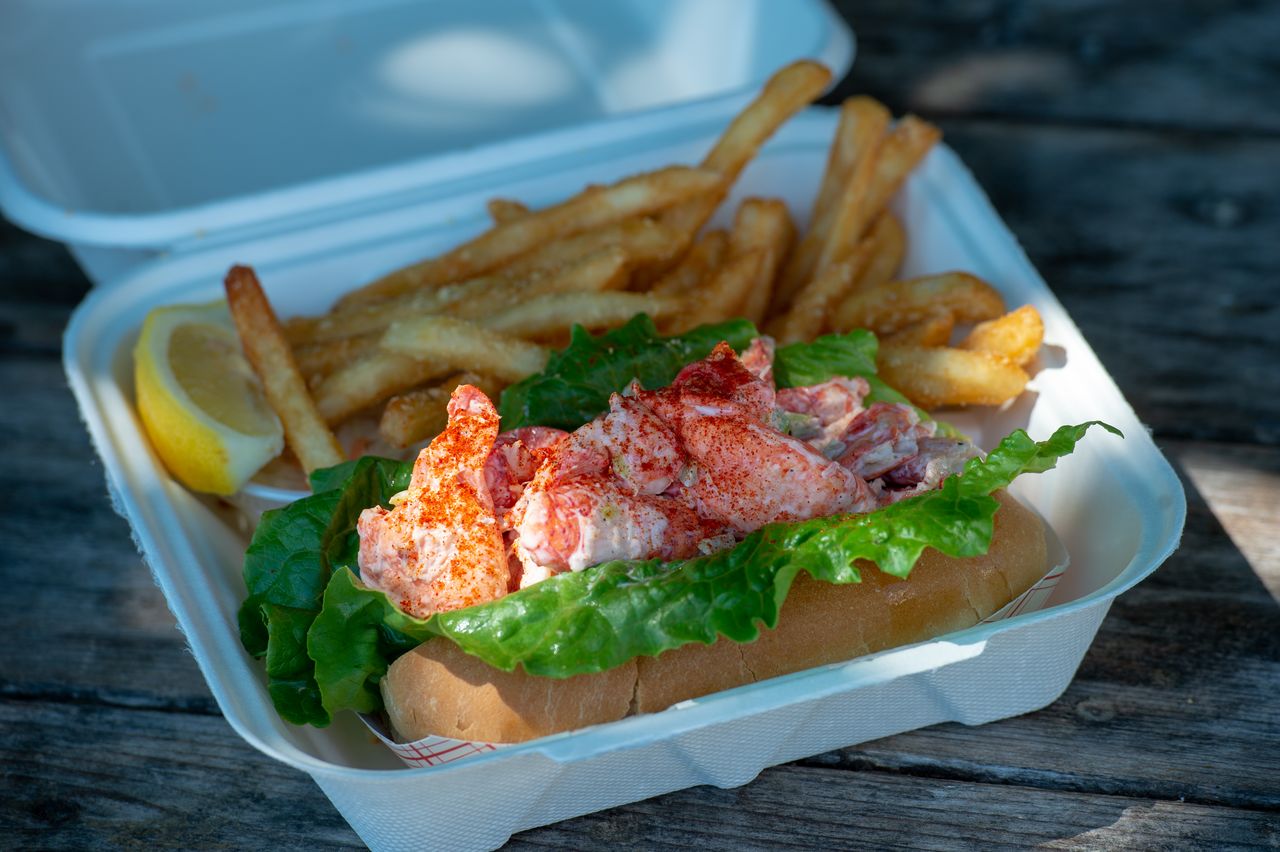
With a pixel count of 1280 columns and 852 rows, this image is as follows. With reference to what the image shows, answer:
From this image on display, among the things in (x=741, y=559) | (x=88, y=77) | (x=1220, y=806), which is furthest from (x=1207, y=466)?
(x=88, y=77)

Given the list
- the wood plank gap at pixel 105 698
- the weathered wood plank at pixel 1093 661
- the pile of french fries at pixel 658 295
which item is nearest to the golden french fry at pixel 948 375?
the pile of french fries at pixel 658 295

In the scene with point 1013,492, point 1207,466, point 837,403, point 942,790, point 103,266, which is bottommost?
point 1207,466

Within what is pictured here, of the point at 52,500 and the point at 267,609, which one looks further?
the point at 52,500

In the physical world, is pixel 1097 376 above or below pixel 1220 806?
above

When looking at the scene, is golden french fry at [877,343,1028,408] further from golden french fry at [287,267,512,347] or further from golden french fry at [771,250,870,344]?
golden french fry at [287,267,512,347]

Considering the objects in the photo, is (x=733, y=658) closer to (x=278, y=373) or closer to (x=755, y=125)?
(x=278, y=373)

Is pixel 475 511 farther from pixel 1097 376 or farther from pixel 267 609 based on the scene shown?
pixel 1097 376

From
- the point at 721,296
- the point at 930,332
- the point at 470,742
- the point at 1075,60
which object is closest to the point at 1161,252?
the point at 1075,60
